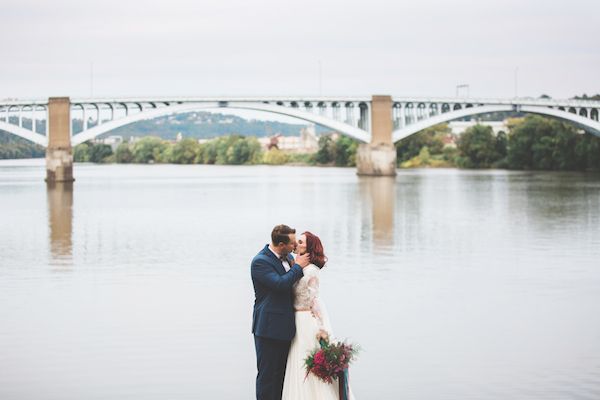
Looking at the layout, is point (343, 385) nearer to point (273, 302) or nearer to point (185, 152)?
point (273, 302)

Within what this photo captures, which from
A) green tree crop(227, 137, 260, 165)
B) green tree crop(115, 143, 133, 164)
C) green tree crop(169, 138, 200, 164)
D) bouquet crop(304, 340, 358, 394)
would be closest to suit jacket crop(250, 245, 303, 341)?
bouquet crop(304, 340, 358, 394)

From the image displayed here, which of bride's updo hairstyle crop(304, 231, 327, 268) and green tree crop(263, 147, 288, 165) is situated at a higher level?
green tree crop(263, 147, 288, 165)

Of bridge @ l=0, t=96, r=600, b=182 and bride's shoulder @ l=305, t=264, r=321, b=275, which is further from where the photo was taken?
bridge @ l=0, t=96, r=600, b=182

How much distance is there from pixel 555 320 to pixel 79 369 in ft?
17.9

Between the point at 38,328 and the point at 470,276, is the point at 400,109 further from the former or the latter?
the point at 38,328

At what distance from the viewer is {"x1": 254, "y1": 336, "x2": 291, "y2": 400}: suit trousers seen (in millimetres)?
7023

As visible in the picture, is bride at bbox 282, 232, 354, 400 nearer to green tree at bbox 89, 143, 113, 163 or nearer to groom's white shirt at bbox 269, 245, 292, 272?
groom's white shirt at bbox 269, 245, 292, 272

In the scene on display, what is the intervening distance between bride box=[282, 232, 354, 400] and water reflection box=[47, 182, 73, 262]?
13.4m

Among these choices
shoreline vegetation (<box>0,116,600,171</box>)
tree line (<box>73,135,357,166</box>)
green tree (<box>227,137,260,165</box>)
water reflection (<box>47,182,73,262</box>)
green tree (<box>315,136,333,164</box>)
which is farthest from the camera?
green tree (<box>227,137,260,165</box>)

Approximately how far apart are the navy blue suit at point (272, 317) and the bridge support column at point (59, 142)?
64.4 m

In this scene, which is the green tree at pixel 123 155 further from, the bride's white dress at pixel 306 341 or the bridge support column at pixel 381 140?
the bride's white dress at pixel 306 341

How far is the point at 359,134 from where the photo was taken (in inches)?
3098

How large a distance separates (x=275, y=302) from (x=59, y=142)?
6552 centimetres

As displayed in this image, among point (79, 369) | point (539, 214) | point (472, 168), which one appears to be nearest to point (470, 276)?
point (79, 369)
